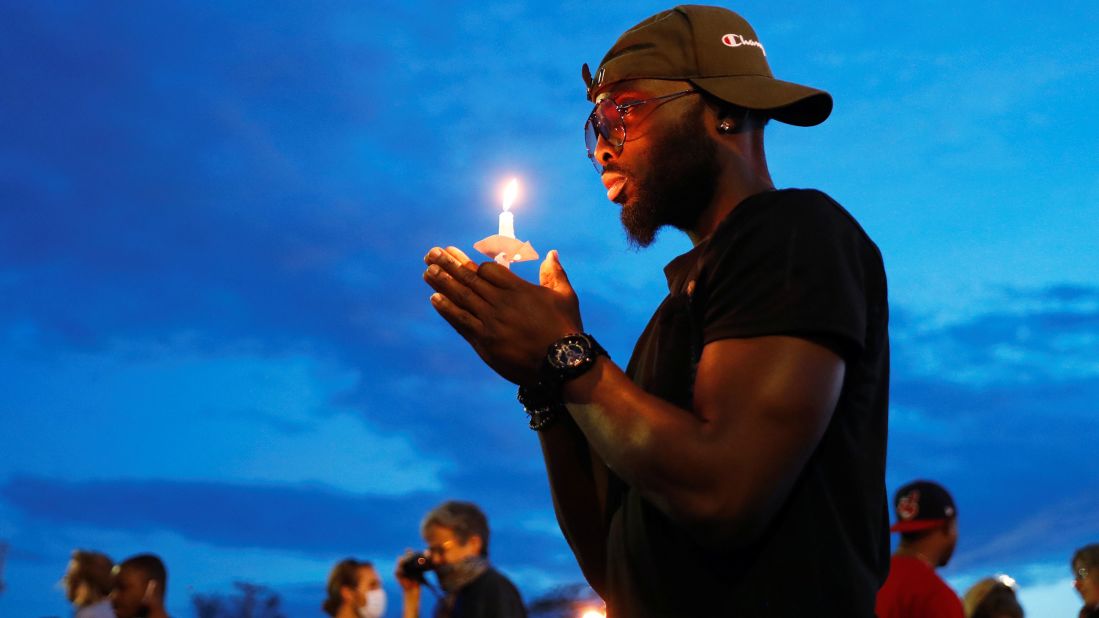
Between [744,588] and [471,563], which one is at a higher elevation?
[471,563]

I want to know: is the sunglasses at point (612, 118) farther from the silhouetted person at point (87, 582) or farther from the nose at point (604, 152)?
the silhouetted person at point (87, 582)

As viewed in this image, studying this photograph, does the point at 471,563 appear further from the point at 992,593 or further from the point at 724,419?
the point at 724,419

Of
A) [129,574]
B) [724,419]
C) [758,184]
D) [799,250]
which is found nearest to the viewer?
[724,419]

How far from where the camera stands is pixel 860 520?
197 cm

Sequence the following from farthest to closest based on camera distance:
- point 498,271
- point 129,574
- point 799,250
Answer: point 129,574
point 498,271
point 799,250

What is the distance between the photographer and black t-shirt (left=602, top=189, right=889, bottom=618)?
1.85 meters

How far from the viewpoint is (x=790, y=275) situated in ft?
6.17

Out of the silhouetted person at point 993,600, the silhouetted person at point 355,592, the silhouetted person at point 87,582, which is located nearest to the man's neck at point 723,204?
the silhouetted person at point 993,600

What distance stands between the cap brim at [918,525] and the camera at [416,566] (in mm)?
3475

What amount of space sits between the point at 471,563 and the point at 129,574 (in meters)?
3.16

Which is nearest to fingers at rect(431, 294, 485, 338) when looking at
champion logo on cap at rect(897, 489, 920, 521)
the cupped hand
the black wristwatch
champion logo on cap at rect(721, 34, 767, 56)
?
the cupped hand

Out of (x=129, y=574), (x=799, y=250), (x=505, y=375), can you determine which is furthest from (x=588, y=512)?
(x=129, y=574)

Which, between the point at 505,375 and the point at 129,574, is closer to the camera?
the point at 505,375

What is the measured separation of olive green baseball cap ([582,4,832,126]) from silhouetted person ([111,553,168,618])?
311 inches
